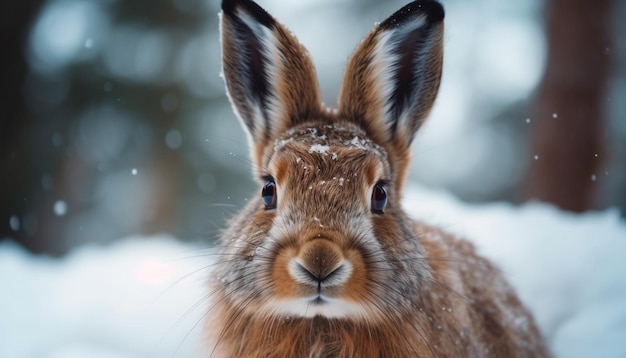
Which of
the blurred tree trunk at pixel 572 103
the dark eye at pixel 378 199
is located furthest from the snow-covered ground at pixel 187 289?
the dark eye at pixel 378 199

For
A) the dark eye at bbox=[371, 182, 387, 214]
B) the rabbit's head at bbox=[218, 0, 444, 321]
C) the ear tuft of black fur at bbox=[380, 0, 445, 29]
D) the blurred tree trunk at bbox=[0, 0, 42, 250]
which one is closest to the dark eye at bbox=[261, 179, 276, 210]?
the rabbit's head at bbox=[218, 0, 444, 321]

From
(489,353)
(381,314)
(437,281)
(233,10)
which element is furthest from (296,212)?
(489,353)

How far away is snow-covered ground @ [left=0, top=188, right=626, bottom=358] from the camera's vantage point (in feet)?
10.3

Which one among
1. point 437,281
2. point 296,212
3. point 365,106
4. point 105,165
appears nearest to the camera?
point 296,212

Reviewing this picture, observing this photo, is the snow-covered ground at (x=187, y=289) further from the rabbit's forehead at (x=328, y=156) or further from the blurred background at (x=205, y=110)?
the rabbit's forehead at (x=328, y=156)

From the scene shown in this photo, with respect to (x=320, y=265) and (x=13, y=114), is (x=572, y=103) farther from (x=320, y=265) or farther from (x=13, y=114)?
(x=13, y=114)

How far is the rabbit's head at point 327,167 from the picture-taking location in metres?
2.06

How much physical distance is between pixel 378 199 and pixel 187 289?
1.85 meters

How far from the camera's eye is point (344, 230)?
2.12 m

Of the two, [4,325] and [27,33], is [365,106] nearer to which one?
[4,325]

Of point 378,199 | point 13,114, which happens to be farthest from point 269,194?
point 13,114

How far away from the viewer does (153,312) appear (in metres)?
3.75

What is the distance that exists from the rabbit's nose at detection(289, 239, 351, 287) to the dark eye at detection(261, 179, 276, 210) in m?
0.42

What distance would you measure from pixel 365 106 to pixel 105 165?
668 cm
